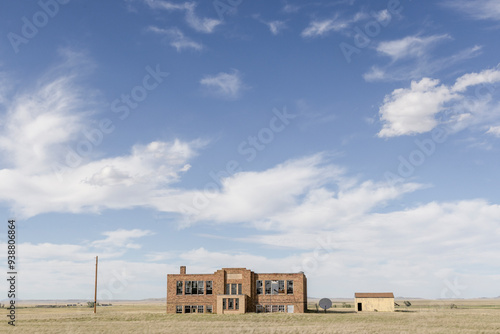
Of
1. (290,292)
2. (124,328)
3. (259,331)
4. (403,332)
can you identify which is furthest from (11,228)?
(290,292)

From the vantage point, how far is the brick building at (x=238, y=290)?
7700cm

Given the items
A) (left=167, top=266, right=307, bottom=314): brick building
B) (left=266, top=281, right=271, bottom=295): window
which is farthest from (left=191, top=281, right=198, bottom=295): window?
(left=266, top=281, right=271, bottom=295): window

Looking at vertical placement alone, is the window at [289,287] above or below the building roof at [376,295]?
above

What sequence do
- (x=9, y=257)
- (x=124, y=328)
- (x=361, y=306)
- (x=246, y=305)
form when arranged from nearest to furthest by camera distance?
(x=9, y=257) < (x=124, y=328) < (x=246, y=305) < (x=361, y=306)

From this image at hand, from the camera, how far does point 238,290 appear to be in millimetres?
77250

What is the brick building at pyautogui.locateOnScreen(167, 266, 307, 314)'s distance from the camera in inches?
3031

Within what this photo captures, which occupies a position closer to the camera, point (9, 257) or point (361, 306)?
point (9, 257)

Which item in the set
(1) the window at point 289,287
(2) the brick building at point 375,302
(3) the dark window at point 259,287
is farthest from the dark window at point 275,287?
(2) the brick building at point 375,302

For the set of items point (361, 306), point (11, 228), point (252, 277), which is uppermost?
point (11, 228)

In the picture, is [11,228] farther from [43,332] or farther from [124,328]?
[124,328]

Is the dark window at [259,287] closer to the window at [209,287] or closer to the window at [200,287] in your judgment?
the window at [209,287]

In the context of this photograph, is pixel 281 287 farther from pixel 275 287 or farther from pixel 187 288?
pixel 187 288

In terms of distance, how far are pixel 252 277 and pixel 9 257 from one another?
4304cm

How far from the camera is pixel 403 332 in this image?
4147 centimetres
